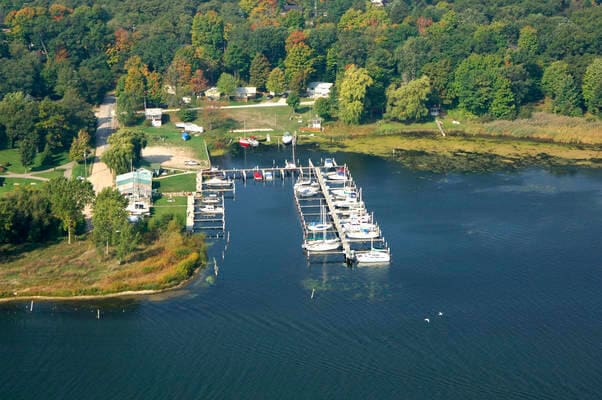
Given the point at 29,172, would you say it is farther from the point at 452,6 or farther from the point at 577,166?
the point at 452,6

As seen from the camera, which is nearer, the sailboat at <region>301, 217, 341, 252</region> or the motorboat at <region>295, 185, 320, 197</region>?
the sailboat at <region>301, 217, 341, 252</region>

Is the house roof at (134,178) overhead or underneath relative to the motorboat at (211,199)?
overhead

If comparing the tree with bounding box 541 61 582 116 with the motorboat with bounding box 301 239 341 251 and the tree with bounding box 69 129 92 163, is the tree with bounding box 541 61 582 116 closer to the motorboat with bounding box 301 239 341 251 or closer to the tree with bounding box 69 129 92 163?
the motorboat with bounding box 301 239 341 251

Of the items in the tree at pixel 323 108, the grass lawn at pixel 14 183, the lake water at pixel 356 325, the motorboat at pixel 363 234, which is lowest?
the lake water at pixel 356 325

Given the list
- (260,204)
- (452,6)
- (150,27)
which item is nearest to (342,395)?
(260,204)

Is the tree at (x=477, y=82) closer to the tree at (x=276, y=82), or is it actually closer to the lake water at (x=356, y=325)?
the tree at (x=276, y=82)

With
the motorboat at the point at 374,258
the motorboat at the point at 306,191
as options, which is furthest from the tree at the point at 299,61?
the motorboat at the point at 374,258

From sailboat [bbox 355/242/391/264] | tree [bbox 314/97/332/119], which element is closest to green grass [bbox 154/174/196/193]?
sailboat [bbox 355/242/391/264]

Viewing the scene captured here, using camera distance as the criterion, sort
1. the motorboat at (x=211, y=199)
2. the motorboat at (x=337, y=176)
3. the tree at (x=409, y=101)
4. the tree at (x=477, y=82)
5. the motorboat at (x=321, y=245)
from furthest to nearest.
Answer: the tree at (x=477, y=82) → the tree at (x=409, y=101) → the motorboat at (x=337, y=176) → the motorboat at (x=211, y=199) → the motorboat at (x=321, y=245)
